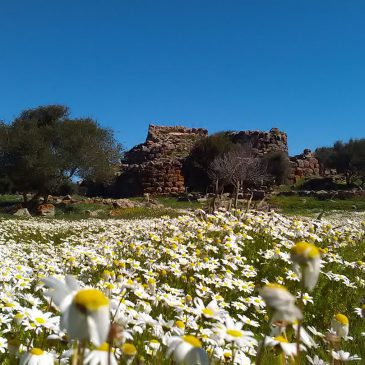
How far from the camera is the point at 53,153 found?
33469mm

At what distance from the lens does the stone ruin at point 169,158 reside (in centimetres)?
4991

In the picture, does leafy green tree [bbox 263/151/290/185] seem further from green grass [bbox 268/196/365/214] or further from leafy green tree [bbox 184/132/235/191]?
green grass [bbox 268/196/365/214]

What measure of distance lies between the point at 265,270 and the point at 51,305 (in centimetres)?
371

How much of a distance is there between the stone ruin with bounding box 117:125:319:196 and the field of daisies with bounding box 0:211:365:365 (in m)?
41.3

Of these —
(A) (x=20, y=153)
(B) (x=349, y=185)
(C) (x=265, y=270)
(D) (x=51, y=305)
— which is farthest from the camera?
(B) (x=349, y=185)

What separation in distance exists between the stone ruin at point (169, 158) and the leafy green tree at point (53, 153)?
43.3ft

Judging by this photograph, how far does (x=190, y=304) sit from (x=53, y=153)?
3221 cm

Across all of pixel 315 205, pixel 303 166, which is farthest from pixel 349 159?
pixel 315 205

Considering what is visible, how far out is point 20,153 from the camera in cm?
3266

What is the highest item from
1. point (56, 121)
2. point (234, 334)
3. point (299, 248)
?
point (56, 121)

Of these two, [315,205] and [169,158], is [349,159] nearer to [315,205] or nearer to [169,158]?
[315,205]

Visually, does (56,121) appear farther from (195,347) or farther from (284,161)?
(195,347)

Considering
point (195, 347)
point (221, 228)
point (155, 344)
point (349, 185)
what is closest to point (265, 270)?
point (221, 228)

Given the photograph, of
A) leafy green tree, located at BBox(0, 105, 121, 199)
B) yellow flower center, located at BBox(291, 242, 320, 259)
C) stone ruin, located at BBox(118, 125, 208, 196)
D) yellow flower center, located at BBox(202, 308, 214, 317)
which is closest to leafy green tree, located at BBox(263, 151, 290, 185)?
stone ruin, located at BBox(118, 125, 208, 196)
